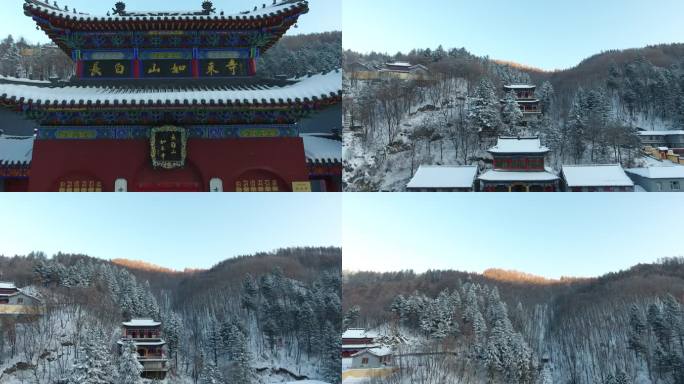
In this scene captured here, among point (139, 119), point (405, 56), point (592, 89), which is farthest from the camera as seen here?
point (405, 56)

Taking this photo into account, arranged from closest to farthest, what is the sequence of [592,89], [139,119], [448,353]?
[139,119]
[448,353]
[592,89]

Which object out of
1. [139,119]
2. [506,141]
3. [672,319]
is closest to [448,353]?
[672,319]

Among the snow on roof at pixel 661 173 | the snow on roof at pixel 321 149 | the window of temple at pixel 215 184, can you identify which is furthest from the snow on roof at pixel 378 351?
the snow on roof at pixel 661 173

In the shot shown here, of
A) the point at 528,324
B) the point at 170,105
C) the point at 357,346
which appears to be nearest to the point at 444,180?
the point at 528,324

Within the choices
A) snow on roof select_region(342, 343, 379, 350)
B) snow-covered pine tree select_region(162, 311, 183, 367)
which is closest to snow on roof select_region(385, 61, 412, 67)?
snow on roof select_region(342, 343, 379, 350)

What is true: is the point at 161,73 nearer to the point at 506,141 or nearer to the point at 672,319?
the point at 672,319

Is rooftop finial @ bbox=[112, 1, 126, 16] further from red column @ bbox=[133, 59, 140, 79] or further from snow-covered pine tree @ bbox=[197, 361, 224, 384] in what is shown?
snow-covered pine tree @ bbox=[197, 361, 224, 384]

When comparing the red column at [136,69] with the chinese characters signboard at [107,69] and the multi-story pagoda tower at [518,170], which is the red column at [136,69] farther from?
the multi-story pagoda tower at [518,170]
